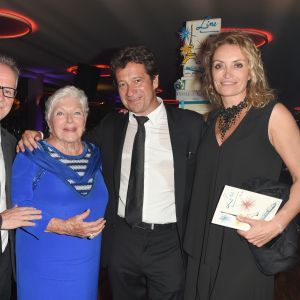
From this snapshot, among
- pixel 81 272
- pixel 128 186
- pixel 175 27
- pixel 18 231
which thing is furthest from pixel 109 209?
pixel 175 27

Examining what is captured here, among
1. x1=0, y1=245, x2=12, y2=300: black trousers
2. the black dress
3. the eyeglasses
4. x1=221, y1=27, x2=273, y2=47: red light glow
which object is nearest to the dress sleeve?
x1=0, y1=245, x2=12, y2=300: black trousers

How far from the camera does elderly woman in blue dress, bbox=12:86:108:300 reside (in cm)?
199

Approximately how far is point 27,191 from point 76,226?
1.19 feet

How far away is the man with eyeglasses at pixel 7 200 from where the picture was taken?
6.00 ft

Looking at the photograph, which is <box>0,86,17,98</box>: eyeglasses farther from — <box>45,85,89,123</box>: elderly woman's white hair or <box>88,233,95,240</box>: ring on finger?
<box>88,233,95,240</box>: ring on finger

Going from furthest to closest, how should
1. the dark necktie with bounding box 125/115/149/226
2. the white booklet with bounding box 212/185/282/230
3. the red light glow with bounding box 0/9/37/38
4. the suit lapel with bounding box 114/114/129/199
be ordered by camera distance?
1. the red light glow with bounding box 0/9/37/38
2. the suit lapel with bounding box 114/114/129/199
3. the dark necktie with bounding box 125/115/149/226
4. the white booklet with bounding box 212/185/282/230

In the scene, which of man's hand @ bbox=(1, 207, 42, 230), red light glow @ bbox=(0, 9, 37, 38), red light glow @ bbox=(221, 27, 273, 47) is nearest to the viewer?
man's hand @ bbox=(1, 207, 42, 230)

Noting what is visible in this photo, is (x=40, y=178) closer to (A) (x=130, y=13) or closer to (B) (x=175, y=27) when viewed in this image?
(A) (x=130, y=13)

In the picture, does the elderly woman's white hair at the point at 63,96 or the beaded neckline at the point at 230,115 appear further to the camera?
the elderly woman's white hair at the point at 63,96

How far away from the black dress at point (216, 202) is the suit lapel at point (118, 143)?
0.64 meters

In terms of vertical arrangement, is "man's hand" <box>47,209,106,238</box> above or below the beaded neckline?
below

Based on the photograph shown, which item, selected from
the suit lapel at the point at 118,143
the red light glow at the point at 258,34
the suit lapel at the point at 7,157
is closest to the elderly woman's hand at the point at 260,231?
the suit lapel at the point at 118,143

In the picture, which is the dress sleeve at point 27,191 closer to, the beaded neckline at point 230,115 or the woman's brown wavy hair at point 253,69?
the beaded neckline at point 230,115

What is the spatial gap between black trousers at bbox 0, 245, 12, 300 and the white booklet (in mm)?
1360
